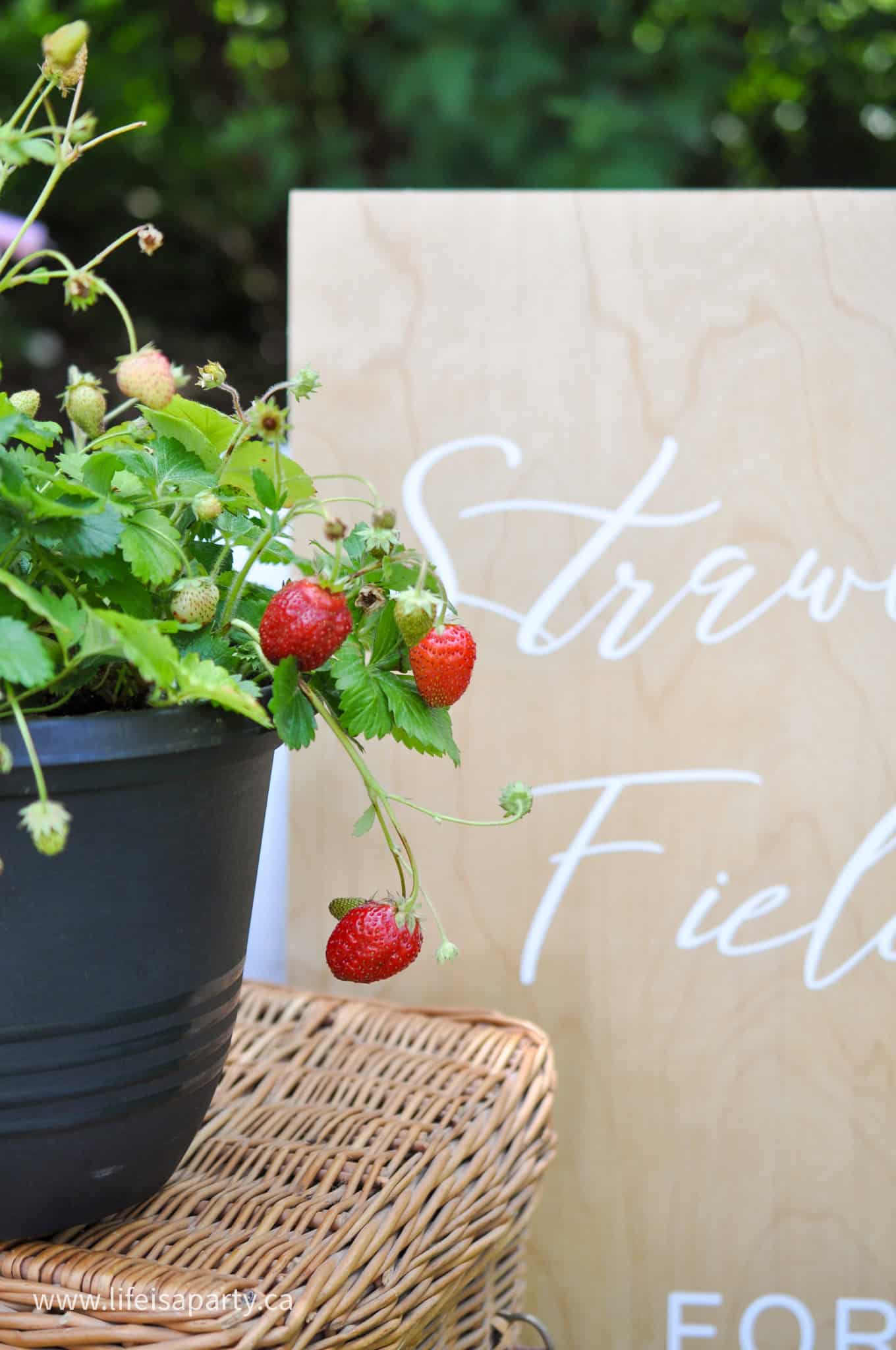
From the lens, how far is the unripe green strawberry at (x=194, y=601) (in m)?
0.53

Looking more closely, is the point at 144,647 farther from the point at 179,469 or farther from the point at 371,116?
the point at 371,116

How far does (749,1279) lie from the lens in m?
0.98

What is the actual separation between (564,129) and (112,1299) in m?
1.90

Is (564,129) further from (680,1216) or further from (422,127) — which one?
(680,1216)

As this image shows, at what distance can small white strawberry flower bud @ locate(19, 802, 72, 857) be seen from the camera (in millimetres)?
429

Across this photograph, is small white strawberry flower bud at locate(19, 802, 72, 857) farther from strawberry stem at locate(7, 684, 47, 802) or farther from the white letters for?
the white letters for

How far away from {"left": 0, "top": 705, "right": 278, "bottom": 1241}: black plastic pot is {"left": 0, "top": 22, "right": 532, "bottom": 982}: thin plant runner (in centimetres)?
2

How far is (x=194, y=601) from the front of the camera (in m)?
0.53

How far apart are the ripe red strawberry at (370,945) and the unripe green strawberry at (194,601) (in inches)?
7.3

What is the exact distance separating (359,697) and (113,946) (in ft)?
0.55

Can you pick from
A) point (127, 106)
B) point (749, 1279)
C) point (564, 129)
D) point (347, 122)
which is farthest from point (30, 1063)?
point (127, 106)

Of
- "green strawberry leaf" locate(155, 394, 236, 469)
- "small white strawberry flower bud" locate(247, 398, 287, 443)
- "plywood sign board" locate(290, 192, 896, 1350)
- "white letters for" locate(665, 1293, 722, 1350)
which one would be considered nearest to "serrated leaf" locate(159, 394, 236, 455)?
Answer: "green strawberry leaf" locate(155, 394, 236, 469)

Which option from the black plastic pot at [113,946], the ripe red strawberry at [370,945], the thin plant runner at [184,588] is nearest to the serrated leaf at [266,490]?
the thin plant runner at [184,588]
